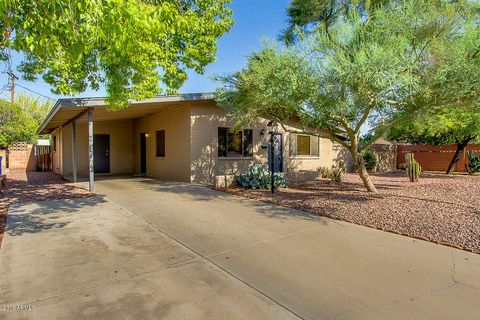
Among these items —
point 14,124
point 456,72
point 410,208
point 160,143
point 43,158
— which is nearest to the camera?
point 456,72

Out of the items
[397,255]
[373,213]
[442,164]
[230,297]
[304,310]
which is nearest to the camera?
[304,310]

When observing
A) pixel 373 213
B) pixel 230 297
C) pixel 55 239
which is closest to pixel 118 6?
pixel 230 297

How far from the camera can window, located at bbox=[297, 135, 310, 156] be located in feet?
50.3

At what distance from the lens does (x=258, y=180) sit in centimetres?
1033

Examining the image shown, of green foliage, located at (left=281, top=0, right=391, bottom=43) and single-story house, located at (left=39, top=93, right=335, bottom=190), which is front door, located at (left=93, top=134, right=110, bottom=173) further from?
green foliage, located at (left=281, top=0, right=391, bottom=43)

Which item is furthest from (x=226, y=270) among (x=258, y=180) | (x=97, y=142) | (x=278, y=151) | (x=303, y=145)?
(x=97, y=142)

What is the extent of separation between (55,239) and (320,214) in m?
4.99

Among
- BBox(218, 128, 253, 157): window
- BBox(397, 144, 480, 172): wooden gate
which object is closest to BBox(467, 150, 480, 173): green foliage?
BBox(397, 144, 480, 172): wooden gate

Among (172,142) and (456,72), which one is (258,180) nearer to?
(172,142)

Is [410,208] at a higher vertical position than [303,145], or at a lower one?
lower

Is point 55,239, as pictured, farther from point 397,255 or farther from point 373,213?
point 373,213

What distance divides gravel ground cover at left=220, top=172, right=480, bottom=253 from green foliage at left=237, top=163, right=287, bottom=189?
53 centimetres

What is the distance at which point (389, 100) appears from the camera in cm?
720

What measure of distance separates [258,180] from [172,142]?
443cm
